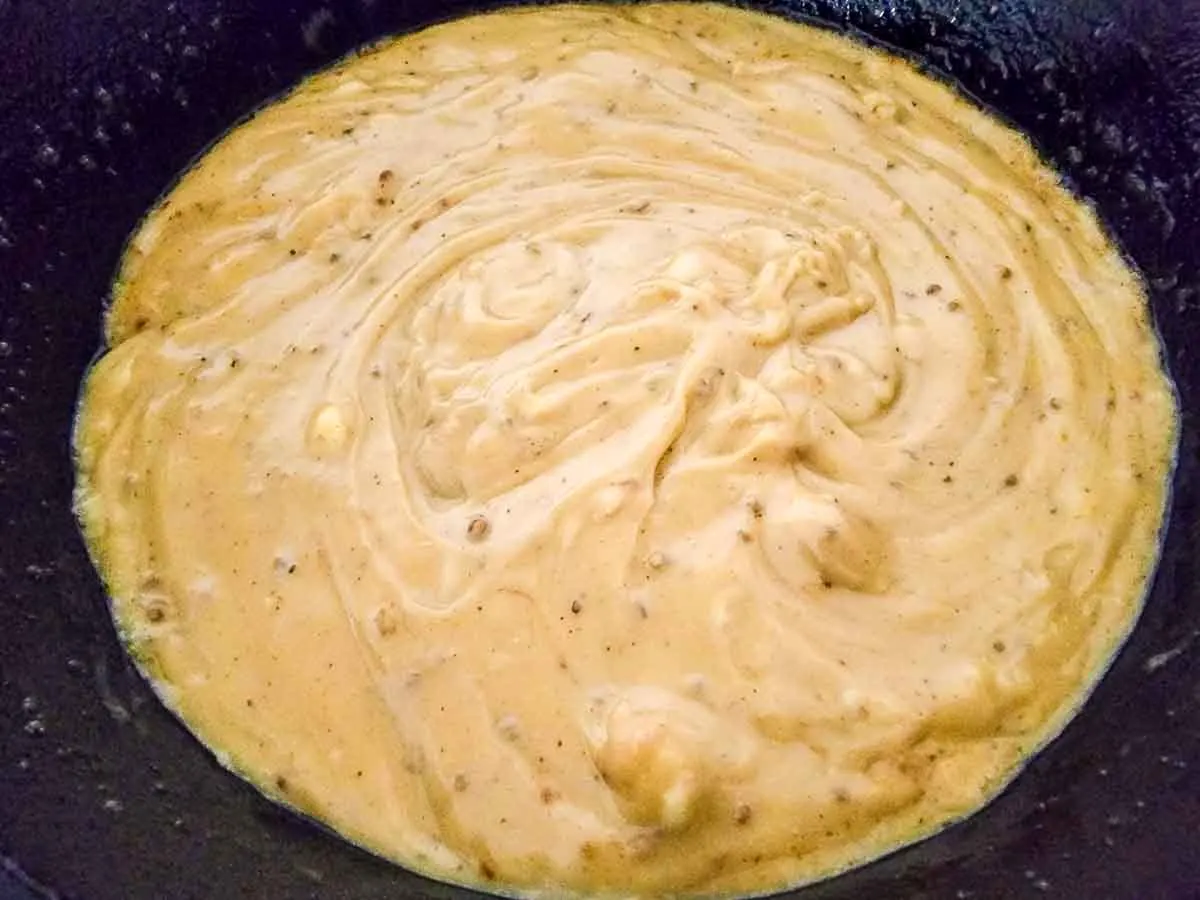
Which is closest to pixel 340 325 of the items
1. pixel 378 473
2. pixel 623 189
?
pixel 378 473

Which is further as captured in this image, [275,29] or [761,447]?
[275,29]

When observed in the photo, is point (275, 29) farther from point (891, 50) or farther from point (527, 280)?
point (891, 50)

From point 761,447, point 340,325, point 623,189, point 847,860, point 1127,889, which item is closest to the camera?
point 1127,889

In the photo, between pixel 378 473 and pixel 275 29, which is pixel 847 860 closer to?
pixel 378 473

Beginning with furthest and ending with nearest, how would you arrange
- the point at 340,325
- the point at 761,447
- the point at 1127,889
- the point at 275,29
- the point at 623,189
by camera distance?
1. the point at 275,29
2. the point at 623,189
3. the point at 340,325
4. the point at 761,447
5. the point at 1127,889

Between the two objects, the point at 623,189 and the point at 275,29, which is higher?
the point at 275,29

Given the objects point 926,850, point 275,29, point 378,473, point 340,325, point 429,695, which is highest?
point 275,29
